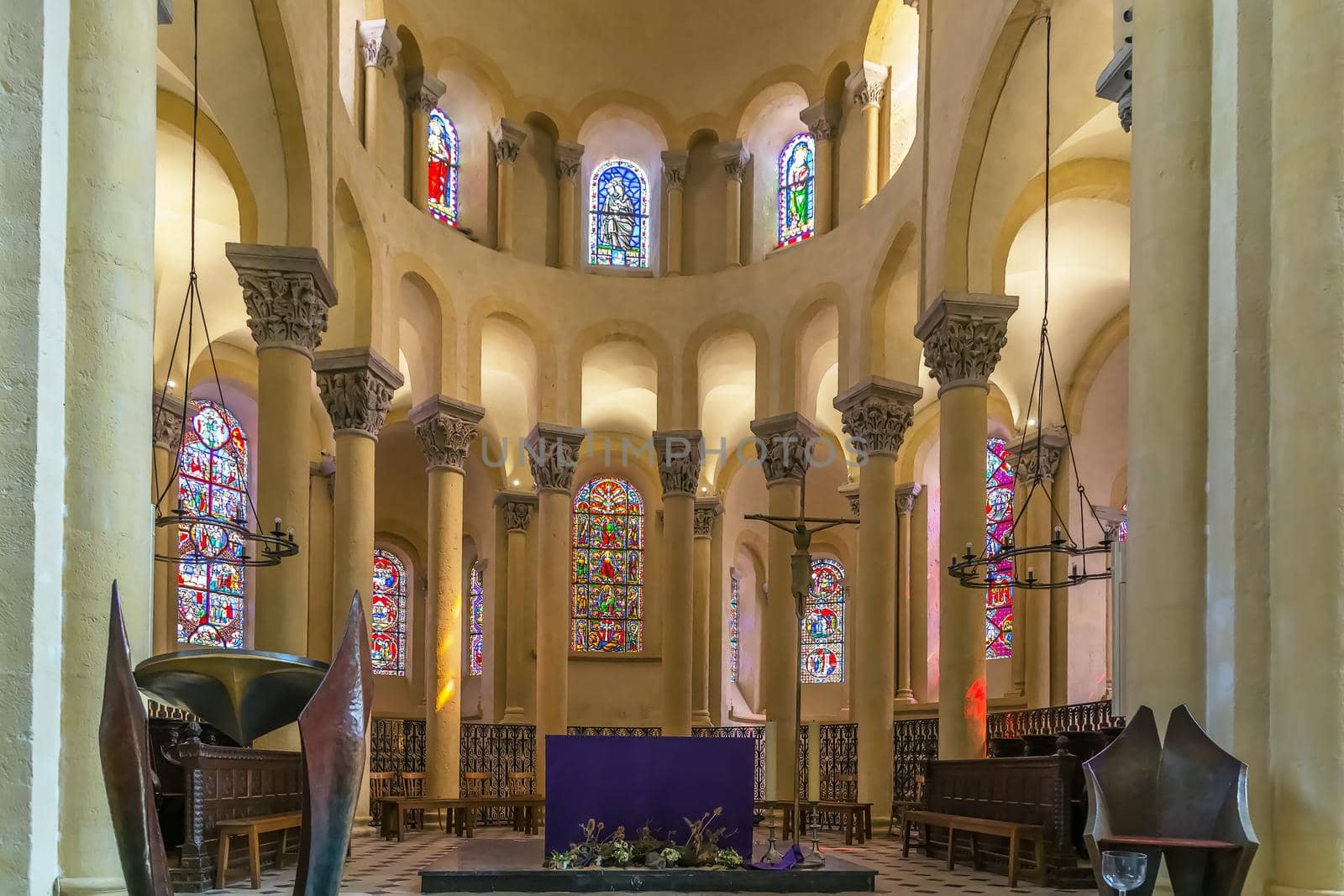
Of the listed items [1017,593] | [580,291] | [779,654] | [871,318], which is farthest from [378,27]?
[1017,593]

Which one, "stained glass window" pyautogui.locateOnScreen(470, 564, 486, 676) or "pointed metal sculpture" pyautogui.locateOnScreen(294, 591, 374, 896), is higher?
"pointed metal sculpture" pyautogui.locateOnScreen(294, 591, 374, 896)

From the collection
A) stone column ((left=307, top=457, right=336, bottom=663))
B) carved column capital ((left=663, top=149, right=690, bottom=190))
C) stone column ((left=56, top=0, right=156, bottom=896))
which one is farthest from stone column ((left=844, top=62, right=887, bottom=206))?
stone column ((left=56, top=0, right=156, bottom=896))

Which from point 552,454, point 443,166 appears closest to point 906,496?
point 552,454

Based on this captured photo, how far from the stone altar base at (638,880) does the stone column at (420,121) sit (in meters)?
11.2

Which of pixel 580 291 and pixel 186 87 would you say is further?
pixel 580 291

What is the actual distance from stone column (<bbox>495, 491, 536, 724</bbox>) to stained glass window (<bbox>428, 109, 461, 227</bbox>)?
6.19m

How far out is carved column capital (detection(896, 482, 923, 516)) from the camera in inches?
945

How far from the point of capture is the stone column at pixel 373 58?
1753cm

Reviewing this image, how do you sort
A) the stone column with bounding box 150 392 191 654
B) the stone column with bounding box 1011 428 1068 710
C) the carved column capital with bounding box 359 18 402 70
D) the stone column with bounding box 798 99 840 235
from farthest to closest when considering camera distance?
the stone column with bounding box 1011 428 1068 710
the stone column with bounding box 798 99 840 235
the stone column with bounding box 150 392 191 654
the carved column capital with bounding box 359 18 402 70

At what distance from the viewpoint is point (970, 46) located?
14.2 m

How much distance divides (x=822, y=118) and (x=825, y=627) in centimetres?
1142

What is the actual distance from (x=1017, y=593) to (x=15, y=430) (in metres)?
17.9

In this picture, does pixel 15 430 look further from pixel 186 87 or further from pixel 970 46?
pixel 970 46

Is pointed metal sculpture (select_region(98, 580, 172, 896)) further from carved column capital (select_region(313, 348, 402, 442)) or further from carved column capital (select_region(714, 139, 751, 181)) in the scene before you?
carved column capital (select_region(714, 139, 751, 181))
